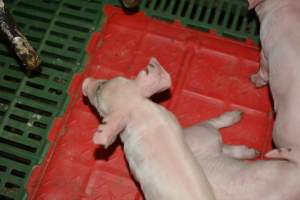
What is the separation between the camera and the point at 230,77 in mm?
3988

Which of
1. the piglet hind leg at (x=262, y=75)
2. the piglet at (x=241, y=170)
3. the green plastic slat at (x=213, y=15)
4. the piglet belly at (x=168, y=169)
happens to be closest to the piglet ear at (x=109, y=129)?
the piglet belly at (x=168, y=169)

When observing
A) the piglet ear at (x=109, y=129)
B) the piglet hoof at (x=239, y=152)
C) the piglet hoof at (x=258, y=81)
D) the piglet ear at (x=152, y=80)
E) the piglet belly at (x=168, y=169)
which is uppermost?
the piglet ear at (x=152, y=80)

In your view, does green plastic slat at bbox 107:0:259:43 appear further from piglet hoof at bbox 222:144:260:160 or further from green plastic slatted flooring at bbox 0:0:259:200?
piglet hoof at bbox 222:144:260:160

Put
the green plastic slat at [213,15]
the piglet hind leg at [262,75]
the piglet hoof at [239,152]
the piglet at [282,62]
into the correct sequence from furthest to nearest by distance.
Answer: the green plastic slat at [213,15], the piglet hind leg at [262,75], the piglet hoof at [239,152], the piglet at [282,62]

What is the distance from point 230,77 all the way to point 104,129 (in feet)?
5.00

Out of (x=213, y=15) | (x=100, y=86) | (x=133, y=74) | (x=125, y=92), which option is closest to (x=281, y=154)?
(x=125, y=92)

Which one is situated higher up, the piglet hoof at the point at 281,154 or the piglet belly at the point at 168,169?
the piglet belly at the point at 168,169

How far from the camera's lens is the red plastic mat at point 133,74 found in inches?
142

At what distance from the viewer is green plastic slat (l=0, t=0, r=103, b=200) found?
12.1 feet

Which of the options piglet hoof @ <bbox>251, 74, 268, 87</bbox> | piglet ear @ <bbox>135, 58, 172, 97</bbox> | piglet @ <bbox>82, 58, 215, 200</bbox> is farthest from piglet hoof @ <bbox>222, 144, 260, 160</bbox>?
piglet ear @ <bbox>135, 58, 172, 97</bbox>

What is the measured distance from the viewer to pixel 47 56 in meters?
4.04

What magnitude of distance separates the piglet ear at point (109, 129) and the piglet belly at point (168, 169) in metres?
0.16

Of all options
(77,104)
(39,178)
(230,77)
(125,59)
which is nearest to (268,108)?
(230,77)

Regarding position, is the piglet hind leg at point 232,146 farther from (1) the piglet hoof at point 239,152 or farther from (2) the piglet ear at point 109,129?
(2) the piglet ear at point 109,129
